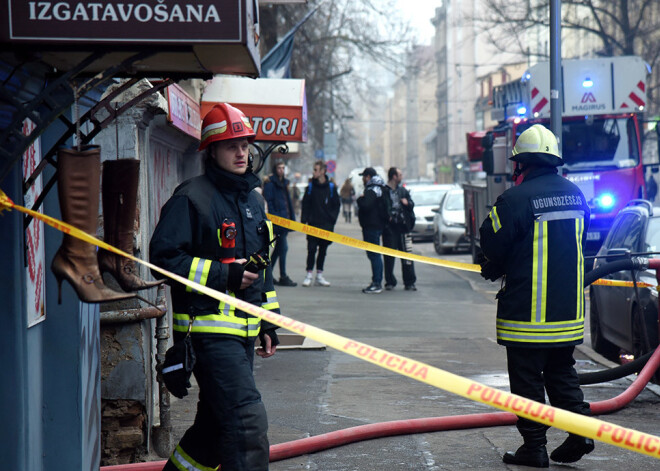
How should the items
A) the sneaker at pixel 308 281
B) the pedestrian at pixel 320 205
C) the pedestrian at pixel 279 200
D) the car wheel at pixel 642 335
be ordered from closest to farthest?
the car wheel at pixel 642 335
the pedestrian at pixel 279 200
the pedestrian at pixel 320 205
the sneaker at pixel 308 281

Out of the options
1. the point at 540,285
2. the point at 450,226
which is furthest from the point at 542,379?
the point at 450,226

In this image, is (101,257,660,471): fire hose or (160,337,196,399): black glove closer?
(160,337,196,399): black glove

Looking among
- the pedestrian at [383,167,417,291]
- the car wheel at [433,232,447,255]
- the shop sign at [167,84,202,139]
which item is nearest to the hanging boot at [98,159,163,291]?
the shop sign at [167,84,202,139]

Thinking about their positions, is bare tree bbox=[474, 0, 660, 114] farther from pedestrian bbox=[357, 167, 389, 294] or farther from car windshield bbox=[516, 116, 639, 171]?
pedestrian bbox=[357, 167, 389, 294]

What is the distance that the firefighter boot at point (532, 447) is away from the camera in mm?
5777

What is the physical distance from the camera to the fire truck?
16.8 meters

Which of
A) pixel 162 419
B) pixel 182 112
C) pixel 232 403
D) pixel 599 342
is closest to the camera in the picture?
pixel 232 403

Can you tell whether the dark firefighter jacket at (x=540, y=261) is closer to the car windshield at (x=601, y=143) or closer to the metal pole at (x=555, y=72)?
the metal pole at (x=555, y=72)

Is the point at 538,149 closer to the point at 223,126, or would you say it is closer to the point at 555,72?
the point at 223,126

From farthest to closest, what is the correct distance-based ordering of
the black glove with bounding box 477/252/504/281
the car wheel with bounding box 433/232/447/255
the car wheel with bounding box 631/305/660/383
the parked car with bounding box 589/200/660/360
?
the car wheel with bounding box 433/232/447/255
the parked car with bounding box 589/200/660/360
the car wheel with bounding box 631/305/660/383
the black glove with bounding box 477/252/504/281

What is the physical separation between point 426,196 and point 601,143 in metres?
13.6

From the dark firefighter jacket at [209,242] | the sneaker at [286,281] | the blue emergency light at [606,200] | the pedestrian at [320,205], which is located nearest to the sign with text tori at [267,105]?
the dark firefighter jacket at [209,242]

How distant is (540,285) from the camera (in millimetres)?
5664

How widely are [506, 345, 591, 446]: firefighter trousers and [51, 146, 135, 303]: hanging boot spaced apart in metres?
2.83
